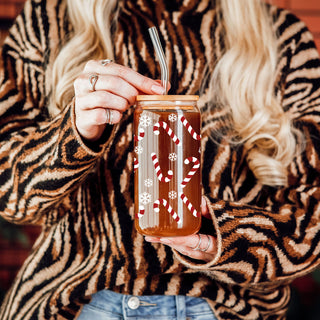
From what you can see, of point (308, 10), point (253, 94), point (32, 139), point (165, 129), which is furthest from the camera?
point (308, 10)

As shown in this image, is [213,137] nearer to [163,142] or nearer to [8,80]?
[163,142]

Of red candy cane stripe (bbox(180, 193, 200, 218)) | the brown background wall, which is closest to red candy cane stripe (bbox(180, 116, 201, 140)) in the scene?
red candy cane stripe (bbox(180, 193, 200, 218))

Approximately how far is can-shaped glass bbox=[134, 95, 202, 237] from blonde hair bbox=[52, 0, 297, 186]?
0.33m

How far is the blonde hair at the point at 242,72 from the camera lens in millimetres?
1094

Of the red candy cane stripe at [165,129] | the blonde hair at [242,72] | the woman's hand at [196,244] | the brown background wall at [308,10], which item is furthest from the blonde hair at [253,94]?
the brown background wall at [308,10]

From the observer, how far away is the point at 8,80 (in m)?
1.07

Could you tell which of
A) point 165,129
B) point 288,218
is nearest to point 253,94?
point 288,218

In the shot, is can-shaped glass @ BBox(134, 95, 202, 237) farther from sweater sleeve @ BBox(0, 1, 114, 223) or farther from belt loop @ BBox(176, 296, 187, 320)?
belt loop @ BBox(176, 296, 187, 320)

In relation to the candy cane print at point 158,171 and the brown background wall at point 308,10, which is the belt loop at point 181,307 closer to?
the candy cane print at point 158,171

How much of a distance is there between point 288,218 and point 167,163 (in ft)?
1.20

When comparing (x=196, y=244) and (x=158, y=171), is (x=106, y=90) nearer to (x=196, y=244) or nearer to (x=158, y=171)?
(x=158, y=171)

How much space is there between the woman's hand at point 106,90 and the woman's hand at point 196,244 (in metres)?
0.24

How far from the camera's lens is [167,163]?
2.62 feet

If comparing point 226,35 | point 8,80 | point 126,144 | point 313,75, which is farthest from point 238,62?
point 8,80
